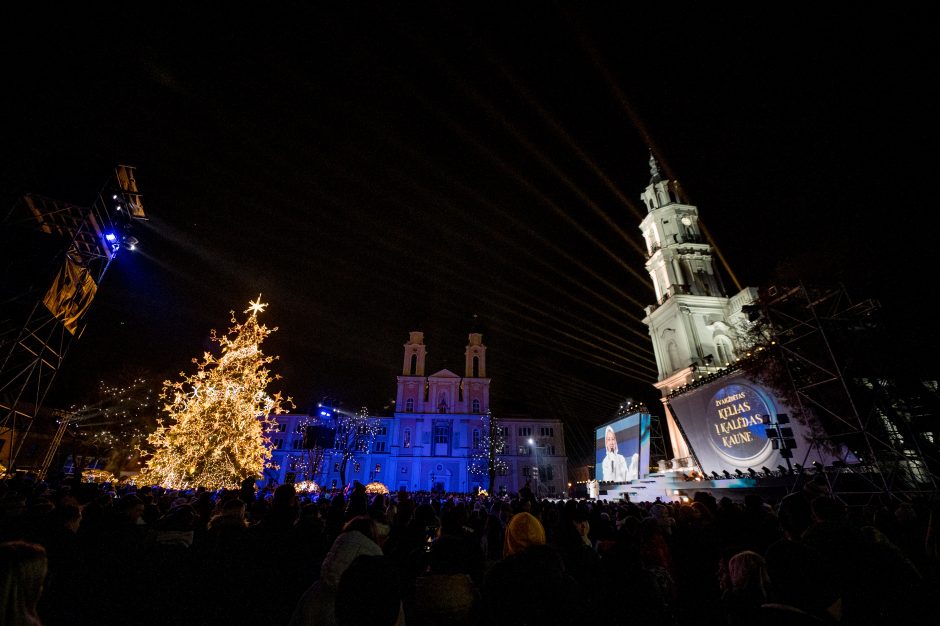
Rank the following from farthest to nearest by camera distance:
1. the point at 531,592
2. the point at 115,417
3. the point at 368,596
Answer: the point at 115,417 < the point at 531,592 < the point at 368,596

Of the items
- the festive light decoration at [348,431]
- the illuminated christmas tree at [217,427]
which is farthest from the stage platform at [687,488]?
the festive light decoration at [348,431]

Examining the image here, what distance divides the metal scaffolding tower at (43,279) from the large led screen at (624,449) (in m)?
27.7

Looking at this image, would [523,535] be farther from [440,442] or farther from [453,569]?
[440,442]

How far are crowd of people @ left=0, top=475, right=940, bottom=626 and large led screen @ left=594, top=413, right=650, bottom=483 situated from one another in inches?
751

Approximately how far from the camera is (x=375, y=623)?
171 cm

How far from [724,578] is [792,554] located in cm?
145

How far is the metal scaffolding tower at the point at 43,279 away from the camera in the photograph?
11.4m

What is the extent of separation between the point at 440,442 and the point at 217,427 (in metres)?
38.2

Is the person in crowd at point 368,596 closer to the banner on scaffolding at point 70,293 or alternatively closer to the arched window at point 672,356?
the banner on scaffolding at point 70,293

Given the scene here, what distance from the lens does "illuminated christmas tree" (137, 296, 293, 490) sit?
13.7 m

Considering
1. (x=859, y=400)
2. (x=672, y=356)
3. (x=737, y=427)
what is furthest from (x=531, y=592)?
(x=672, y=356)

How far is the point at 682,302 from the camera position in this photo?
1089 inches

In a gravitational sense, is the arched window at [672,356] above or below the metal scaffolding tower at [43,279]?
above

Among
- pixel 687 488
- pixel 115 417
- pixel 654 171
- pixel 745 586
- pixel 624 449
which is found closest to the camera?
pixel 745 586
